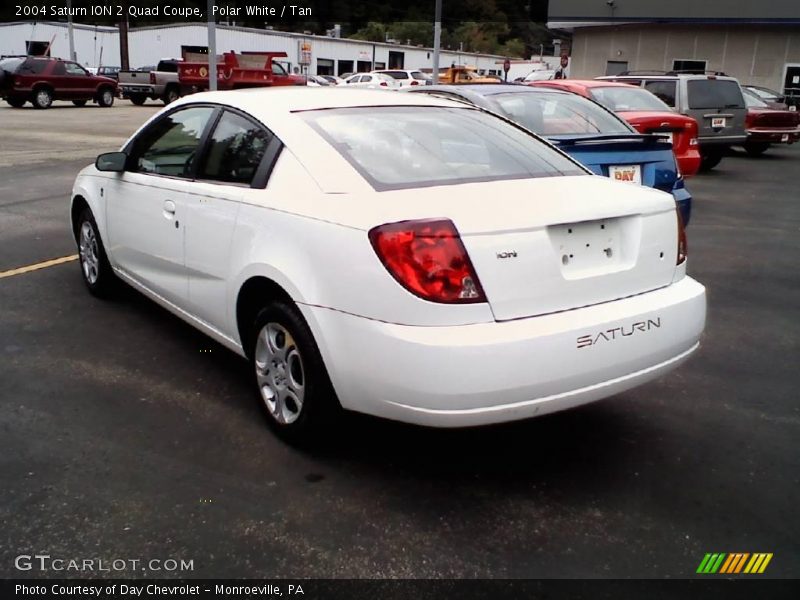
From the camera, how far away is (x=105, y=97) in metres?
29.3

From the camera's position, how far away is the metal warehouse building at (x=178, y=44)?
217ft

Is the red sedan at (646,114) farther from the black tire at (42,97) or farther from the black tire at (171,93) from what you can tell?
the black tire at (171,93)

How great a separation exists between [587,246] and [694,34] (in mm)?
33590

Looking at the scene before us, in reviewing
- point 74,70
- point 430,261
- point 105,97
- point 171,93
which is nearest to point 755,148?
point 430,261

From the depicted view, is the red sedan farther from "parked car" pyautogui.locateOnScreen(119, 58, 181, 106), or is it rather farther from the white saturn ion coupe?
"parked car" pyautogui.locateOnScreen(119, 58, 181, 106)

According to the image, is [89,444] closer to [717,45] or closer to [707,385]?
[707,385]

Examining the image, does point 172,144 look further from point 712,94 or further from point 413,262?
point 712,94

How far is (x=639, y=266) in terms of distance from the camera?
125 inches

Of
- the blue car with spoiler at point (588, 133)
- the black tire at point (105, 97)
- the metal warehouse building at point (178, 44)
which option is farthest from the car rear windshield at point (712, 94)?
the metal warehouse building at point (178, 44)

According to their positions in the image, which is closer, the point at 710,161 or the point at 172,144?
the point at 172,144

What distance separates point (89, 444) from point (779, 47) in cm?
3406

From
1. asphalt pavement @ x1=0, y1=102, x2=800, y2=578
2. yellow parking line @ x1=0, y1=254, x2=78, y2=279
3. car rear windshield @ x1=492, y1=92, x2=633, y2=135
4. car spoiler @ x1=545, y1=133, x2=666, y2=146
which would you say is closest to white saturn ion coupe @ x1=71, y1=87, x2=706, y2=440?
asphalt pavement @ x1=0, y1=102, x2=800, y2=578

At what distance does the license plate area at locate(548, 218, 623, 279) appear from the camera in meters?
2.95
